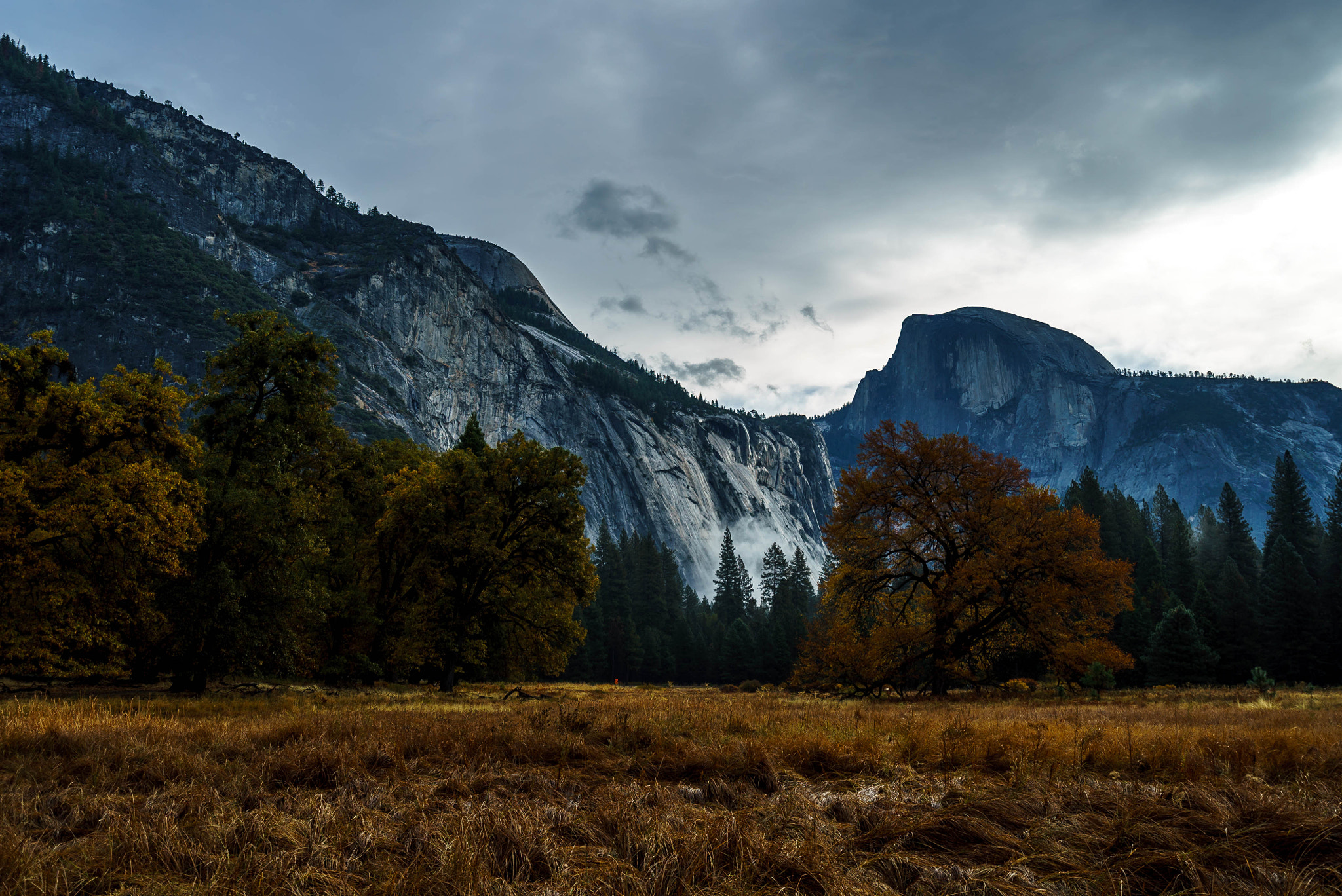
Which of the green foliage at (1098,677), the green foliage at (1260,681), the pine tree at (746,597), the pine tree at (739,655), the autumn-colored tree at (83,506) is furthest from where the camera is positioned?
the pine tree at (746,597)

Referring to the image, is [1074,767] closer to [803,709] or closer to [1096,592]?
[803,709]

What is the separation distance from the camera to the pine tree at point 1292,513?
64312 mm

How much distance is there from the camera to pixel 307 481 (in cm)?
2661

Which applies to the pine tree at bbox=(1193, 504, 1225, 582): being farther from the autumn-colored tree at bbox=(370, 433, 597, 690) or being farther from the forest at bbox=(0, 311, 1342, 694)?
the autumn-colored tree at bbox=(370, 433, 597, 690)

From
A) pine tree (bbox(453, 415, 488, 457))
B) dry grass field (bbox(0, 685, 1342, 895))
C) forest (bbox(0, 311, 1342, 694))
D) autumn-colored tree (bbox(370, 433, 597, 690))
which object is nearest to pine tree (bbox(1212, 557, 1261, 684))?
forest (bbox(0, 311, 1342, 694))

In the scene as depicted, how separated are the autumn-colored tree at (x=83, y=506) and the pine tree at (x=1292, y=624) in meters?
66.6

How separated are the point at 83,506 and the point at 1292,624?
6960cm

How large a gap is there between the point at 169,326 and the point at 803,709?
150604 mm

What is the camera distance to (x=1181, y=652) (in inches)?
1575

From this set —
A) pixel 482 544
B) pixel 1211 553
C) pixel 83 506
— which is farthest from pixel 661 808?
pixel 1211 553

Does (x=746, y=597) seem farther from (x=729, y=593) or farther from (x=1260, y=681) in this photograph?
(x=1260, y=681)

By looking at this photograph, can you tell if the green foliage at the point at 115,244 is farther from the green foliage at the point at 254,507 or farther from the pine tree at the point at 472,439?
the green foliage at the point at 254,507

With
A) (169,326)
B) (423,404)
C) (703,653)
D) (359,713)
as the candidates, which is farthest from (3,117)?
(359,713)

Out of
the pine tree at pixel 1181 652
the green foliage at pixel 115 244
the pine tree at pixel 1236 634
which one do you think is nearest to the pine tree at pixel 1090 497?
the pine tree at pixel 1236 634
